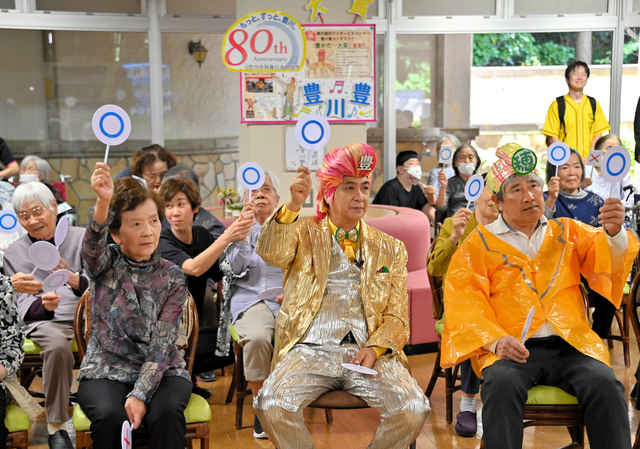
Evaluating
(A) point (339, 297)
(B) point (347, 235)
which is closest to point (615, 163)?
(B) point (347, 235)

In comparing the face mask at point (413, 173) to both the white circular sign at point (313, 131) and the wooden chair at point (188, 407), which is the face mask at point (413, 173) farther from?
the wooden chair at point (188, 407)

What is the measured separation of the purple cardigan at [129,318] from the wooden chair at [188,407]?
0.25ft

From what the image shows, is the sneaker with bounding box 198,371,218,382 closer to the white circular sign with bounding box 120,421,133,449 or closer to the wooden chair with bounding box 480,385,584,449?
the white circular sign with bounding box 120,421,133,449

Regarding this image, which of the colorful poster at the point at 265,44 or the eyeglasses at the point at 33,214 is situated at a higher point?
the colorful poster at the point at 265,44

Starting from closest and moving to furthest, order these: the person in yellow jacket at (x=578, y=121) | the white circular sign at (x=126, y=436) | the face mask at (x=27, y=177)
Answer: the white circular sign at (x=126, y=436), the face mask at (x=27, y=177), the person in yellow jacket at (x=578, y=121)

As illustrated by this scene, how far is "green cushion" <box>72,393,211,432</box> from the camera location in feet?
6.95

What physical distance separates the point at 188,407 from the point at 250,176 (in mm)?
1027

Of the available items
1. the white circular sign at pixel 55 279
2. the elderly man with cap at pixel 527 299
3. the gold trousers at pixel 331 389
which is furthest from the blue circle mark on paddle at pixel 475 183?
the white circular sign at pixel 55 279

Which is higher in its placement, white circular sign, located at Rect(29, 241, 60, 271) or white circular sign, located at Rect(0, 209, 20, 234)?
white circular sign, located at Rect(0, 209, 20, 234)

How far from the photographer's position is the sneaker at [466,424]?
9.97 ft

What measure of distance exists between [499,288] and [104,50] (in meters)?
5.74

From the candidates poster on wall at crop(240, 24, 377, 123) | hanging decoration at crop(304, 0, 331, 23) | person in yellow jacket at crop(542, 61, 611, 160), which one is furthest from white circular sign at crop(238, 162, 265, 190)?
person in yellow jacket at crop(542, 61, 611, 160)

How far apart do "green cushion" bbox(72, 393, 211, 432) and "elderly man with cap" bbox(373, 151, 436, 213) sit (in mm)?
3528

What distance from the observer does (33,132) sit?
6.97 meters
